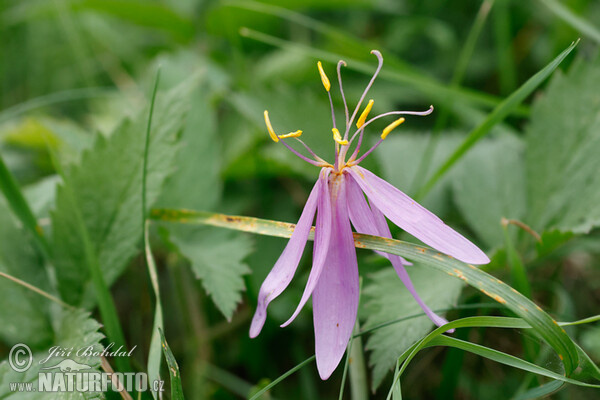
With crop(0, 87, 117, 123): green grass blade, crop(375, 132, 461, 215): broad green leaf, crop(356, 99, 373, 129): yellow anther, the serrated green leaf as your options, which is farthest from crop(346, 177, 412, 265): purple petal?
crop(0, 87, 117, 123): green grass blade

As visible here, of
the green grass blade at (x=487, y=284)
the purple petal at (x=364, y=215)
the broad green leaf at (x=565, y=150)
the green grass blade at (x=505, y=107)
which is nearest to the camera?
the green grass blade at (x=487, y=284)

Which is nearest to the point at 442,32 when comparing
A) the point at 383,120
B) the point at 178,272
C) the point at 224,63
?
the point at 383,120

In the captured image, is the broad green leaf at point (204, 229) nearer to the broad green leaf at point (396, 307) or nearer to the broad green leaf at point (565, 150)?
the broad green leaf at point (396, 307)

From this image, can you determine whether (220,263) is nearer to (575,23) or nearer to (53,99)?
(53,99)

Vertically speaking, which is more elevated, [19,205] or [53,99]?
[53,99]

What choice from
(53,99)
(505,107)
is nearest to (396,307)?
(505,107)

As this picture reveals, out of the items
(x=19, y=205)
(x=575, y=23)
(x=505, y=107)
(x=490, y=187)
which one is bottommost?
(x=19, y=205)

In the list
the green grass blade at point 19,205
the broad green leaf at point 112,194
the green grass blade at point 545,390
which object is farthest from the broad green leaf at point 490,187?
the green grass blade at point 19,205
